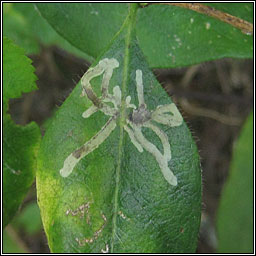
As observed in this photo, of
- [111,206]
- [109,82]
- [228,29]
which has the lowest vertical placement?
[111,206]

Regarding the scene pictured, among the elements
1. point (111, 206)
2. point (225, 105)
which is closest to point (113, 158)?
point (111, 206)

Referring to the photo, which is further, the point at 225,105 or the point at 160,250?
the point at 225,105

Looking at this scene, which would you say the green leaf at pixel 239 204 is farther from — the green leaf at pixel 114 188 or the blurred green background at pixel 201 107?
the green leaf at pixel 114 188

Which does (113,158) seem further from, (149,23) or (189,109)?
(189,109)

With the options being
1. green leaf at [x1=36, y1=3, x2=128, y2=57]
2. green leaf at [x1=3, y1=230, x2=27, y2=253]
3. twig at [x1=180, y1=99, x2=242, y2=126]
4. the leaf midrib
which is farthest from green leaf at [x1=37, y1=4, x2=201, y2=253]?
twig at [x1=180, y1=99, x2=242, y2=126]

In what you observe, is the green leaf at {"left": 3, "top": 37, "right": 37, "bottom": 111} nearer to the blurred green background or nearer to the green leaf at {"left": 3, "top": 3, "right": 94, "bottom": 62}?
the green leaf at {"left": 3, "top": 3, "right": 94, "bottom": 62}

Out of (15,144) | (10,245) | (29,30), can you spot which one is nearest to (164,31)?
(15,144)

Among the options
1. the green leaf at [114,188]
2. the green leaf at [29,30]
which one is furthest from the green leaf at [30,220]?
the green leaf at [114,188]

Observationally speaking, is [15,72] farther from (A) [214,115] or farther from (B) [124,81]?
(A) [214,115]
